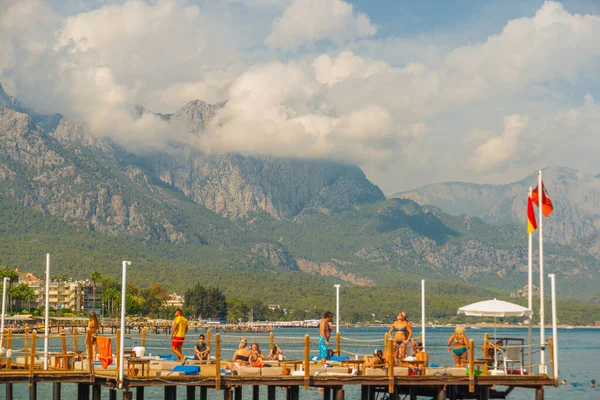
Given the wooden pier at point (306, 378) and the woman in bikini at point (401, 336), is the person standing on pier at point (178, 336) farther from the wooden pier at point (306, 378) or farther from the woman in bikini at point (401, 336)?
the woman in bikini at point (401, 336)

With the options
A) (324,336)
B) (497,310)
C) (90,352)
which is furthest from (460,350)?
(90,352)

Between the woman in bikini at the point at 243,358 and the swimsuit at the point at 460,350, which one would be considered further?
the swimsuit at the point at 460,350

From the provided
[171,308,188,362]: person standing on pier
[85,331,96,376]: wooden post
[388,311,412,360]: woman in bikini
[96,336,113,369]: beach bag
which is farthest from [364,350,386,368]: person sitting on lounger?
[85,331,96,376]: wooden post

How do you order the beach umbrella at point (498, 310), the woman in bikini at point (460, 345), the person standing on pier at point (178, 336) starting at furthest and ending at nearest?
the person standing on pier at point (178, 336) → the beach umbrella at point (498, 310) → the woman in bikini at point (460, 345)

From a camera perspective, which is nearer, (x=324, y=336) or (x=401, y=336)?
(x=401, y=336)

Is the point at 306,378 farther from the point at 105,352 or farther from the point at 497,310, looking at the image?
the point at 497,310

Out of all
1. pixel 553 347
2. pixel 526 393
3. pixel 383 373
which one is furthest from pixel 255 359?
pixel 526 393

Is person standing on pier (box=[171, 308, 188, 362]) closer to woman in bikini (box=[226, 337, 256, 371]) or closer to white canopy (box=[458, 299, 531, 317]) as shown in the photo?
woman in bikini (box=[226, 337, 256, 371])

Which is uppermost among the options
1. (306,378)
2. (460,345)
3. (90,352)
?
(460,345)

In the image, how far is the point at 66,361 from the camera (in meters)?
37.0

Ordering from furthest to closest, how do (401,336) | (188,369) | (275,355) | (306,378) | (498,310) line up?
(275,355) < (498,310) < (401,336) < (188,369) < (306,378)

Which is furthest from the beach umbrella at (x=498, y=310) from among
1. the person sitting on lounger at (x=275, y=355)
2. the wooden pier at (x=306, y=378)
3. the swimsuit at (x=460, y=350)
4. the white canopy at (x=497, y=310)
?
the person sitting on lounger at (x=275, y=355)

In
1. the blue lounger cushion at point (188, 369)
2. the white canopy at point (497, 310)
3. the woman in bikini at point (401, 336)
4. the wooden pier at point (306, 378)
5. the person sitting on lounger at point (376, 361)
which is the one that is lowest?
the wooden pier at point (306, 378)

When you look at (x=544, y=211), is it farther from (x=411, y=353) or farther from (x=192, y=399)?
(x=192, y=399)
